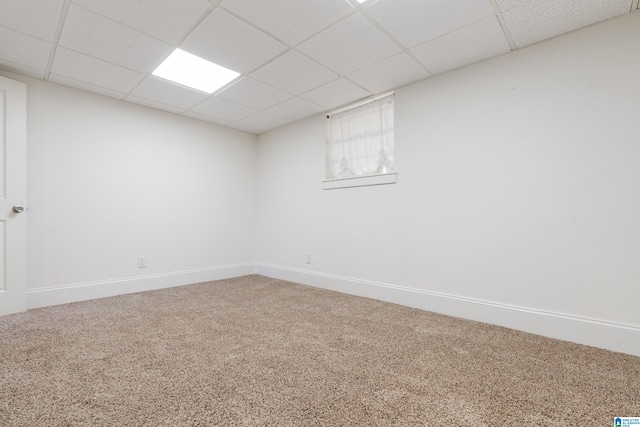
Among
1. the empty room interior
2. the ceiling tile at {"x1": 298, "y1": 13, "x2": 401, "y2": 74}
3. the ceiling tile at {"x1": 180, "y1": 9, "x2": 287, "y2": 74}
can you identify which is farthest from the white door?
the ceiling tile at {"x1": 298, "y1": 13, "x2": 401, "y2": 74}

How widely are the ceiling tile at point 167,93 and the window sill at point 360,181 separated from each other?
5.67ft

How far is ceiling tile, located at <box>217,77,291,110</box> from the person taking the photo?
9.59 feet

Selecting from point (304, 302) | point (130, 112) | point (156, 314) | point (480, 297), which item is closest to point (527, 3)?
point (480, 297)

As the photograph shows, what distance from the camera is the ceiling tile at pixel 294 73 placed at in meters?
2.47

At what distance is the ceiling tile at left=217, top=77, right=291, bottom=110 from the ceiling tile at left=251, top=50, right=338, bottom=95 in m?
0.12

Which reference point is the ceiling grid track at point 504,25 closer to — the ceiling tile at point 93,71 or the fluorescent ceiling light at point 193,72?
the fluorescent ceiling light at point 193,72

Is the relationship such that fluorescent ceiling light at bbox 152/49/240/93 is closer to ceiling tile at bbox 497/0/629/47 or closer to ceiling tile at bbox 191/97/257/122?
ceiling tile at bbox 191/97/257/122

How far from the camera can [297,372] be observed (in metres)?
1.58

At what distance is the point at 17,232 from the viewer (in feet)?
8.43

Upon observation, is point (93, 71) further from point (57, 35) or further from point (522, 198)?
point (522, 198)

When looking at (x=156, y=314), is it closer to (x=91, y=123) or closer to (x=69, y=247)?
(x=69, y=247)

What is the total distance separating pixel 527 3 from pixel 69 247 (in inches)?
174

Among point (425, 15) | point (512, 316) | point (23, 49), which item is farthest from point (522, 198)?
point (23, 49)

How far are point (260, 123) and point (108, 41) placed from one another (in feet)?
6.73
